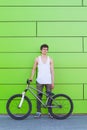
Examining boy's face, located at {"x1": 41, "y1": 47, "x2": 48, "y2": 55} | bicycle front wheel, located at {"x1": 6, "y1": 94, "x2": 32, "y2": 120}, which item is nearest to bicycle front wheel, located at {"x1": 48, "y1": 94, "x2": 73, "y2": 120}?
bicycle front wheel, located at {"x1": 6, "y1": 94, "x2": 32, "y2": 120}

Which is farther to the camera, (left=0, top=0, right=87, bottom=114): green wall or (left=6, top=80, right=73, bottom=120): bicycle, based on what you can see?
(left=0, top=0, right=87, bottom=114): green wall

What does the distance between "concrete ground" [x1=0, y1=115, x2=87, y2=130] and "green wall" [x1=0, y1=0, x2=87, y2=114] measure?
19.3 inches

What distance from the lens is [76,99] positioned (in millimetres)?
10211

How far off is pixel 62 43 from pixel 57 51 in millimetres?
248

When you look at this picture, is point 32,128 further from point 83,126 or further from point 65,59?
point 65,59

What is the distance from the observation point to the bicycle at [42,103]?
9.79 meters

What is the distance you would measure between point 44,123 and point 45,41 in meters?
2.19

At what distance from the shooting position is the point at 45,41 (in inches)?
400

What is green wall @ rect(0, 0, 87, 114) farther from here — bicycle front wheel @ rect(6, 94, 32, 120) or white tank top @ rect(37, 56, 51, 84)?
white tank top @ rect(37, 56, 51, 84)

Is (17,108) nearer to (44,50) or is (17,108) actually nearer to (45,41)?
(44,50)

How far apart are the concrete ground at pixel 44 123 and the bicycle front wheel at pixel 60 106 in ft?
0.54

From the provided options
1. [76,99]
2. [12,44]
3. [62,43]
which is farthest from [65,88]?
[12,44]

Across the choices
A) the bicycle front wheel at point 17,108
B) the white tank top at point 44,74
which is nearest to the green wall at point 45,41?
the bicycle front wheel at point 17,108

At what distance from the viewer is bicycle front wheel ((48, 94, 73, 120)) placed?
9844 mm
